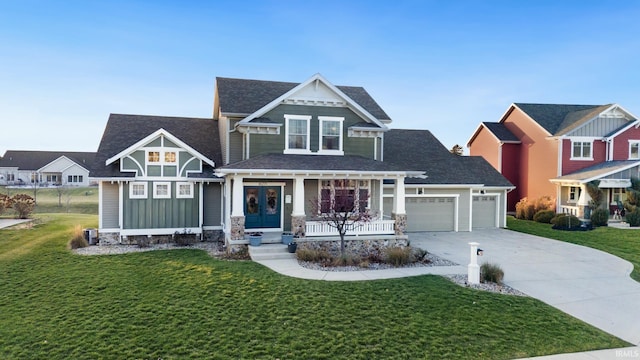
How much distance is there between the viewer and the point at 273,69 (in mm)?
26906

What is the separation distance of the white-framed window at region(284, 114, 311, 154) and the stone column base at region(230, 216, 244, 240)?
4225 millimetres

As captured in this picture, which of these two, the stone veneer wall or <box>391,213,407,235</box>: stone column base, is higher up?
<box>391,213,407,235</box>: stone column base

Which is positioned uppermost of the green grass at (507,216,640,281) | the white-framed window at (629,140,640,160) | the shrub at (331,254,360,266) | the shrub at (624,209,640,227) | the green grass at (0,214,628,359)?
the white-framed window at (629,140,640,160)

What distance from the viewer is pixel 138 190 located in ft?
53.0

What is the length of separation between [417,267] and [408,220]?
333 inches

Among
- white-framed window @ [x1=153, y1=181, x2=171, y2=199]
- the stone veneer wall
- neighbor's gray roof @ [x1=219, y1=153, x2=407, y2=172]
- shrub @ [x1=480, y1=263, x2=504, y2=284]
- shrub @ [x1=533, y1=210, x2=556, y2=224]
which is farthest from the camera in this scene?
shrub @ [x1=533, y1=210, x2=556, y2=224]

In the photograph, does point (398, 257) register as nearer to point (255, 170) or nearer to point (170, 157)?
point (255, 170)

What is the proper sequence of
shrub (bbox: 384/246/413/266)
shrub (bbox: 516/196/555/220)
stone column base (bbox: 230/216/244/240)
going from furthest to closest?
shrub (bbox: 516/196/555/220) < stone column base (bbox: 230/216/244/240) < shrub (bbox: 384/246/413/266)

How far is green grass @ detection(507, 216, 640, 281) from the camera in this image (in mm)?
15398

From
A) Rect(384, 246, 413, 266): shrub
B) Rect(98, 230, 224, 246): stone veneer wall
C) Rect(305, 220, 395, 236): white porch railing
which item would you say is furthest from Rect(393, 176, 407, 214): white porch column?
Rect(98, 230, 224, 246): stone veneer wall

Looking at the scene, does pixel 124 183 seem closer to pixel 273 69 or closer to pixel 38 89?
pixel 38 89

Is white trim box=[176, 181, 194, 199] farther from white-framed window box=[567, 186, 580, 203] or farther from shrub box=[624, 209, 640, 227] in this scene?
white-framed window box=[567, 186, 580, 203]

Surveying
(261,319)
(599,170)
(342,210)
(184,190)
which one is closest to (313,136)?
(342,210)

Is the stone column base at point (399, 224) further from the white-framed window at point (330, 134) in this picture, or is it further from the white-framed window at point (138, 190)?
the white-framed window at point (138, 190)
